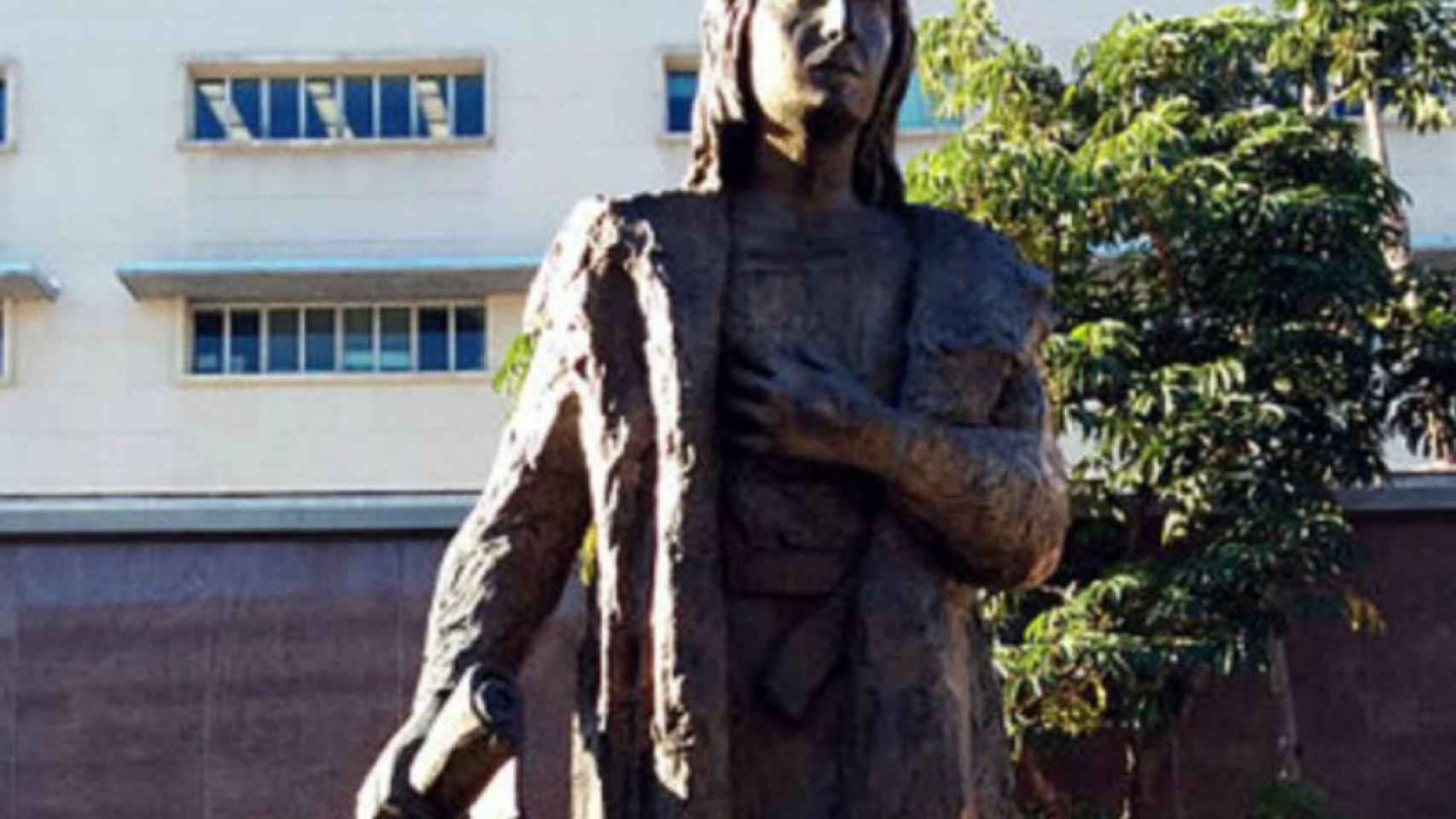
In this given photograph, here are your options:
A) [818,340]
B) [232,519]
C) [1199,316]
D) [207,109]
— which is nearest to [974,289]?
[818,340]

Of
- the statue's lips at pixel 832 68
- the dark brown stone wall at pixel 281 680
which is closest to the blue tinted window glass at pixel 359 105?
the dark brown stone wall at pixel 281 680

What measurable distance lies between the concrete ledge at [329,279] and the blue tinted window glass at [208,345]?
30 cm

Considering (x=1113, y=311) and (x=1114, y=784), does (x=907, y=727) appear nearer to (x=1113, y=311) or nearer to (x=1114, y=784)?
(x=1113, y=311)

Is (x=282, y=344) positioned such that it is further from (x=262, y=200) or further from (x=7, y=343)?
(x=7, y=343)

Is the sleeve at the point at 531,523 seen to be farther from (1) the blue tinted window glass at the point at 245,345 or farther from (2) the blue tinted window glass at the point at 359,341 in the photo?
(1) the blue tinted window glass at the point at 245,345

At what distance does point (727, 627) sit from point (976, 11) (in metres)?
11.9

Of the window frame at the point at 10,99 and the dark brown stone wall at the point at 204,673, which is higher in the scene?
the window frame at the point at 10,99

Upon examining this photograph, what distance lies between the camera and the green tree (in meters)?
14.0

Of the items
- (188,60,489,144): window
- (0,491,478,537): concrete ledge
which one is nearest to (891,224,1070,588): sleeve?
(0,491,478,537): concrete ledge

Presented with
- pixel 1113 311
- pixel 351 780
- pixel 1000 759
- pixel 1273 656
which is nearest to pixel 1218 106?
pixel 1113 311

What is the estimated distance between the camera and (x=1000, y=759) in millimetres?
4273

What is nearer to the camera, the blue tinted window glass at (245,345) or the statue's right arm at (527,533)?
the statue's right arm at (527,533)

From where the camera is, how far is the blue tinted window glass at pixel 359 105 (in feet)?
91.3

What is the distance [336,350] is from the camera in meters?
27.4
